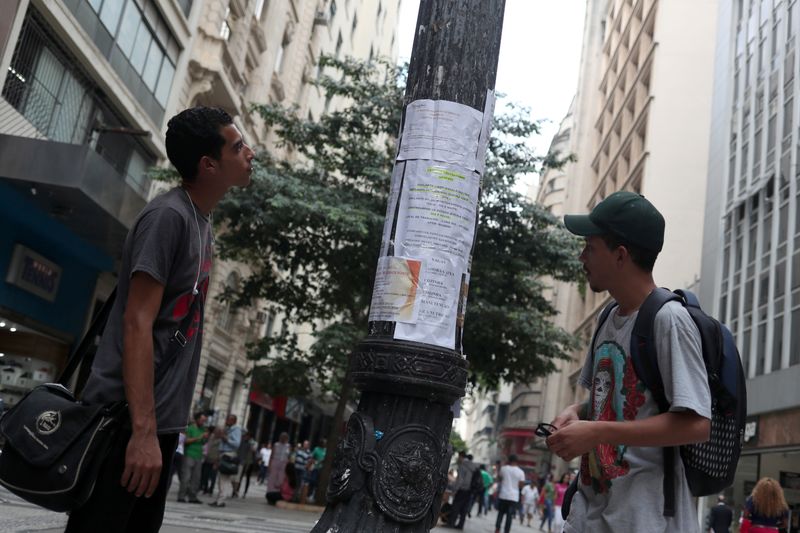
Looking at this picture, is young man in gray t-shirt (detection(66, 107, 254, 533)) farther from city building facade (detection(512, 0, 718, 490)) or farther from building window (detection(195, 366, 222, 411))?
city building facade (detection(512, 0, 718, 490))

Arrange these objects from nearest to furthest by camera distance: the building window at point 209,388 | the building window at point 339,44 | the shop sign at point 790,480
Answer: the shop sign at point 790,480
the building window at point 209,388
the building window at point 339,44

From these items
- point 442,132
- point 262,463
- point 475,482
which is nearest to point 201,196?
point 442,132

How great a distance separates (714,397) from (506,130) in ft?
53.8

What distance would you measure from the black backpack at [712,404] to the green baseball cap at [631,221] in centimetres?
26

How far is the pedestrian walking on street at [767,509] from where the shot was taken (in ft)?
35.8

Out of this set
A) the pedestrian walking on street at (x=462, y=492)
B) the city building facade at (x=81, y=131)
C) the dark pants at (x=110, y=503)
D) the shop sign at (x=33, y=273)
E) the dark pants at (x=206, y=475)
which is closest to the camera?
the dark pants at (x=110, y=503)

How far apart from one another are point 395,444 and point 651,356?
4.37ft

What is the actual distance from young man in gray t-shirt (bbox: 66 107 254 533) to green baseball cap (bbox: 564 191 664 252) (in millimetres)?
1168

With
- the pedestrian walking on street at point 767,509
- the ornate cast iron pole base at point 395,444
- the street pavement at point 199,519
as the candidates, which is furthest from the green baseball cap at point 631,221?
the pedestrian walking on street at point 767,509

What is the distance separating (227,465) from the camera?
544 inches

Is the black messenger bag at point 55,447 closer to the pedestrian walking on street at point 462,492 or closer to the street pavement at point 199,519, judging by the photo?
the street pavement at point 199,519

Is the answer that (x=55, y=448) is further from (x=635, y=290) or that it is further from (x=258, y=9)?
(x=258, y=9)

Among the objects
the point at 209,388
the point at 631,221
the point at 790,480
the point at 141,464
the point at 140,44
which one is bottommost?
the point at 141,464

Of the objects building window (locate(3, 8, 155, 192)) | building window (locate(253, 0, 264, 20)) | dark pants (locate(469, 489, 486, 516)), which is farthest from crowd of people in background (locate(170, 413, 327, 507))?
building window (locate(253, 0, 264, 20))
